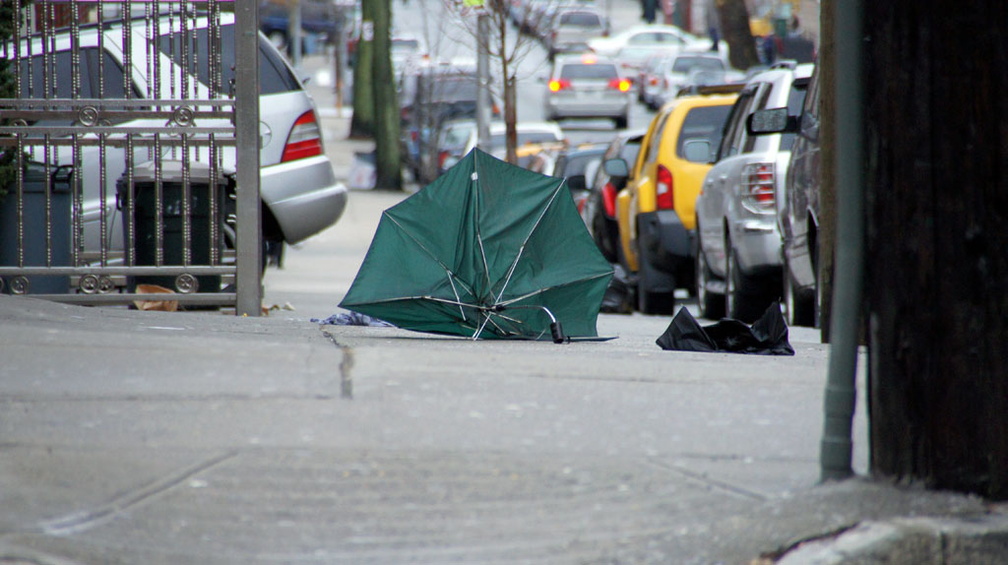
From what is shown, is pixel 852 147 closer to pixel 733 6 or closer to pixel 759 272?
pixel 759 272

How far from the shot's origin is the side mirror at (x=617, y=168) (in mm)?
13653

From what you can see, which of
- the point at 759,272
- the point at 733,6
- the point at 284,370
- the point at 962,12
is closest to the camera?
the point at 962,12

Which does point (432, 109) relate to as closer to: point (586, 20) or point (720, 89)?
point (720, 89)

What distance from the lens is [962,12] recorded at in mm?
3904

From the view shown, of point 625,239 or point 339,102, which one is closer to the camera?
point 625,239

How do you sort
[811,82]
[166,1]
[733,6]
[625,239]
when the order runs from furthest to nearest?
[733,6] < [625,239] < [811,82] < [166,1]

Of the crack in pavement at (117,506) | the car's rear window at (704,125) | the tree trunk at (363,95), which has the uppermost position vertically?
the car's rear window at (704,125)

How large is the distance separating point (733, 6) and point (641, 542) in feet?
108

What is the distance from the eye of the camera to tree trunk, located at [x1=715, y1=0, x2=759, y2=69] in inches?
1407

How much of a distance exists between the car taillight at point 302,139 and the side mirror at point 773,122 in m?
3.06

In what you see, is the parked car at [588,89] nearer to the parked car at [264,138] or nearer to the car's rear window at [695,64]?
the car's rear window at [695,64]

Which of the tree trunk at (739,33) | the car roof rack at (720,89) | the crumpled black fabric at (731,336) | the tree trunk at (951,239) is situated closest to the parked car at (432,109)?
the tree trunk at (739,33)

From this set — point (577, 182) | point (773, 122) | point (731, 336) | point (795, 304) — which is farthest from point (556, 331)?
point (577, 182)

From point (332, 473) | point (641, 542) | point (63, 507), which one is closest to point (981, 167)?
point (641, 542)
